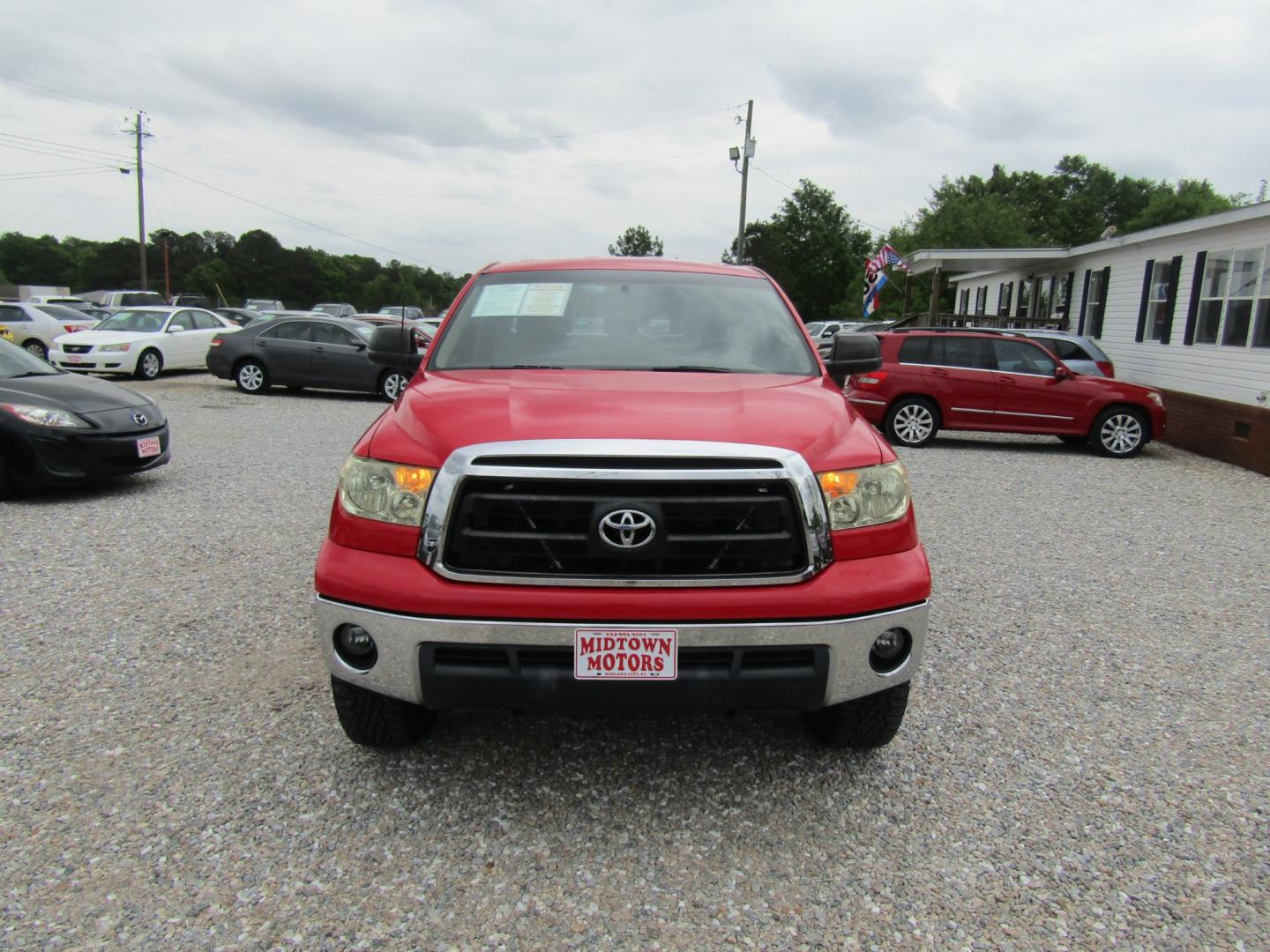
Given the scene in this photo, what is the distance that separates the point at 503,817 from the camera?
2.68 metres

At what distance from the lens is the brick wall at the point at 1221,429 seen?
419 inches

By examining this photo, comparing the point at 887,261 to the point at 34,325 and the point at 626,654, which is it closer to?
the point at 34,325

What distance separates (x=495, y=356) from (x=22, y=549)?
405 cm

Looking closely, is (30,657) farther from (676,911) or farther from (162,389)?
(162,389)

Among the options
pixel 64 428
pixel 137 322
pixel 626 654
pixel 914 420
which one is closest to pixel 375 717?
pixel 626 654

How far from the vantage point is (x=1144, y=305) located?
51.2 feet

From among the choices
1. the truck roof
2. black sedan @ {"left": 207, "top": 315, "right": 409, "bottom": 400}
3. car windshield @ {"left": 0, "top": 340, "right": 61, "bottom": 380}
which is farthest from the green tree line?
the truck roof

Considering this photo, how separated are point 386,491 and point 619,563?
0.72 meters

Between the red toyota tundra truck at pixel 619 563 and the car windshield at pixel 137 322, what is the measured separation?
1795 cm

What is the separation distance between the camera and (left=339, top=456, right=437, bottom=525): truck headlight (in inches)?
98.8

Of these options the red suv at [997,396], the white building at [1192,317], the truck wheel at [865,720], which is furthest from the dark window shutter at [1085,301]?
the truck wheel at [865,720]

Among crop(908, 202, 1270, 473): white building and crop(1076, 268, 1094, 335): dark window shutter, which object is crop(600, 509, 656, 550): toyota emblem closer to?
crop(908, 202, 1270, 473): white building

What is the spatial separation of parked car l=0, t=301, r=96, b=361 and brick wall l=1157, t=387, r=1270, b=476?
70.7 ft

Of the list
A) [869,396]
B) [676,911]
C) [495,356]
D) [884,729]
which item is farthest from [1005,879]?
[869,396]
